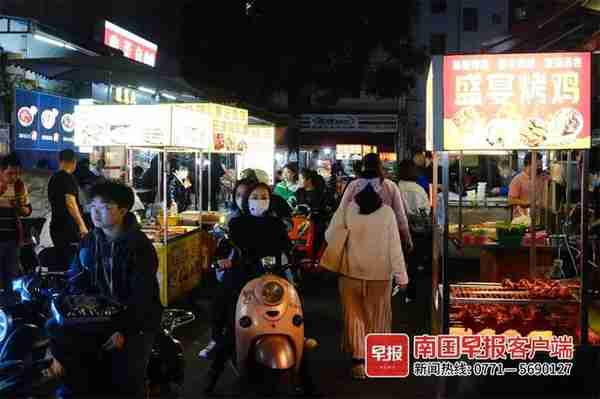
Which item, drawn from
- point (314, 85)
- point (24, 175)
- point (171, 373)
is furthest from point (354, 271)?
point (314, 85)

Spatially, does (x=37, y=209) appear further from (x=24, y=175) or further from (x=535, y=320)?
(x=535, y=320)

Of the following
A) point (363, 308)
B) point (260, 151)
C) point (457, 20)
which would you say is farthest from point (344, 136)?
point (457, 20)

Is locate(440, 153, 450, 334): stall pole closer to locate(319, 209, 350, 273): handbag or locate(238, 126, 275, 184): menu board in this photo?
locate(319, 209, 350, 273): handbag

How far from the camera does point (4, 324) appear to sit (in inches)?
178

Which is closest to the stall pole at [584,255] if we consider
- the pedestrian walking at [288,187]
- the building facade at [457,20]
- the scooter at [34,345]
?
the scooter at [34,345]

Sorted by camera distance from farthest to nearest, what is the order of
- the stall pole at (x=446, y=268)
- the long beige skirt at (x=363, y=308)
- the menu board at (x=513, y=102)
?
the long beige skirt at (x=363, y=308) → the stall pole at (x=446, y=268) → the menu board at (x=513, y=102)

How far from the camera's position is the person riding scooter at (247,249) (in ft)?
20.5

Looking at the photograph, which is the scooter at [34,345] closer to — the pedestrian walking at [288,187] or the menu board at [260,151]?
the pedestrian walking at [288,187]

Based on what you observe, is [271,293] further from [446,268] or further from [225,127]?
[225,127]

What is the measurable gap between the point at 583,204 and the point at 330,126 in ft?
86.6

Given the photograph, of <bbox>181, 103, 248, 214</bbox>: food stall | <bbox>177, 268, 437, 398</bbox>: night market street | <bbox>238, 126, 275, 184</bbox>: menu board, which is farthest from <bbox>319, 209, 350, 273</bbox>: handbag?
<bbox>238, 126, 275, 184</bbox>: menu board

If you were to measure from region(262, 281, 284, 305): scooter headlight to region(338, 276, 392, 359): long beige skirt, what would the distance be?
3.74ft

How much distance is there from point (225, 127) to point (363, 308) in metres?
6.25

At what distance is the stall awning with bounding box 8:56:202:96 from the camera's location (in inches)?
418
